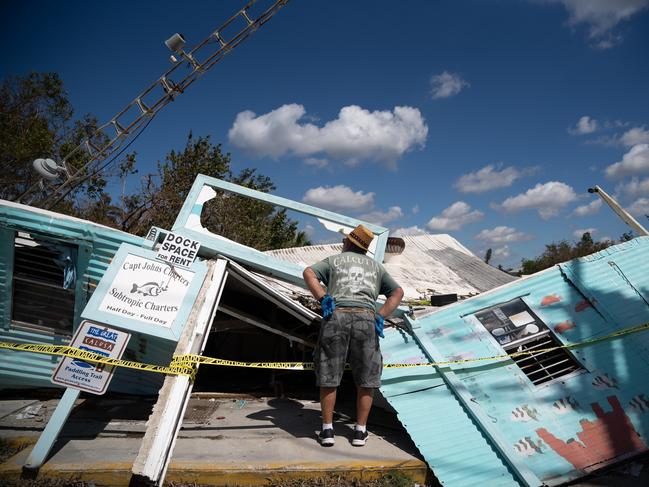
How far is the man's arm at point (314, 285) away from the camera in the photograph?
12.6 ft

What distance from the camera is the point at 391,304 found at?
4.00m

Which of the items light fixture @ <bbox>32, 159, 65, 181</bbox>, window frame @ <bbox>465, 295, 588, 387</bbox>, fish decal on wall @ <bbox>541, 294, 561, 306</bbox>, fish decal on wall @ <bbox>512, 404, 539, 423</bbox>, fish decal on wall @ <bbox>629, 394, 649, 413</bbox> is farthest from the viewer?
light fixture @ <bbox>32, 159, 65, 181</bbox>

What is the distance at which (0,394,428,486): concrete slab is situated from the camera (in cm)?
325

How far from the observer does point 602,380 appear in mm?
4156

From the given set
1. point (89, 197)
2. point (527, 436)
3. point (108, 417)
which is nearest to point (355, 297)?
point (527, 436)

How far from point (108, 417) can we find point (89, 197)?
17538 millimetres

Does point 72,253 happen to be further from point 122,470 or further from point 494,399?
point 494,399

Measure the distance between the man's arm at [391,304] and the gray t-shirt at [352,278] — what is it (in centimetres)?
7

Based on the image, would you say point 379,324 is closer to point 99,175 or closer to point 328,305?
point 328,305

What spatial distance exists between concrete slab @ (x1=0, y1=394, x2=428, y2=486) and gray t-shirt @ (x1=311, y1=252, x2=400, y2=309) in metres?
1.41

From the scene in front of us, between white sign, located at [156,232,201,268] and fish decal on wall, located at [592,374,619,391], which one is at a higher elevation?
white sign, located at [156,232,201,268]

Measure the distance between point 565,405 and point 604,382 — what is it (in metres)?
0.55

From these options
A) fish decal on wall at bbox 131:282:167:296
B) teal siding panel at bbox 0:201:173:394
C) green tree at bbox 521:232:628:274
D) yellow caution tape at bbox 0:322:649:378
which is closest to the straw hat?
yellow caution tape at bbox 0:322:649:378

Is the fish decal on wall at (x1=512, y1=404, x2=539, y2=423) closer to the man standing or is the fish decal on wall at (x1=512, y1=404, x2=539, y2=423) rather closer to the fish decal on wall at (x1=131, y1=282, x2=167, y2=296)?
the man standing
